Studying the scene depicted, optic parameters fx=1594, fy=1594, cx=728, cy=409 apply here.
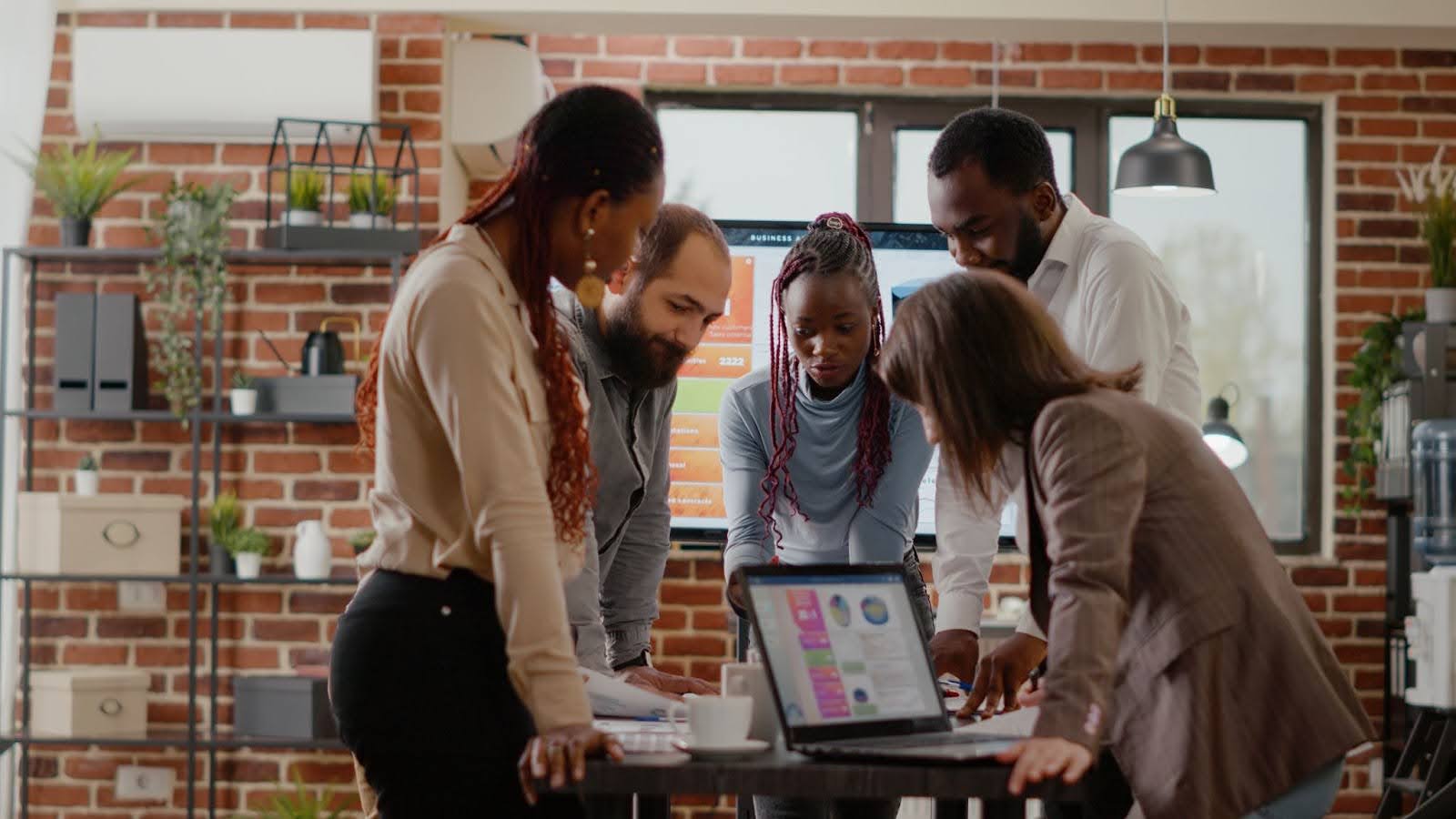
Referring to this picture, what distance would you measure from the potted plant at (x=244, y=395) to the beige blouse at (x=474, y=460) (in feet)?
10.0

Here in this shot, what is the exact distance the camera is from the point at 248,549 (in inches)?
176

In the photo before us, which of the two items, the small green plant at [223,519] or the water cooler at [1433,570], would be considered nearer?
the water cooler at [1433,570]

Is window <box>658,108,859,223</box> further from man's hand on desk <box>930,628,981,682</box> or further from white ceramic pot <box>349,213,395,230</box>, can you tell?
man's hand on desk <box>930,628,981,682</box>

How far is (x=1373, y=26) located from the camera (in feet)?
15.7

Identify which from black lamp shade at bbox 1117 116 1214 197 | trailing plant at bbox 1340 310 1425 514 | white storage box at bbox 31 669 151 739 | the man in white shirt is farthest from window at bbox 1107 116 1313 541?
white storage box at bbox 31 669 151 739

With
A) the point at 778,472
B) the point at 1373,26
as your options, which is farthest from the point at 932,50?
the point at 778,472

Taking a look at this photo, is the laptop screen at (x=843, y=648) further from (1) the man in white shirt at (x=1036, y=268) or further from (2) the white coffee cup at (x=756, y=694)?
(1) the man in white shirt at (x=1036, y=268)

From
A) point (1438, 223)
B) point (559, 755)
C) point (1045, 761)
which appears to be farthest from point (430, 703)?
point (1438, 223)

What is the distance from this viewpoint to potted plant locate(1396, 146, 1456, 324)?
474cm

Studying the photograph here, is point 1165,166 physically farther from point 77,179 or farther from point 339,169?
point 77,179

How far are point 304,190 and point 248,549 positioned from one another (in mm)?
1016

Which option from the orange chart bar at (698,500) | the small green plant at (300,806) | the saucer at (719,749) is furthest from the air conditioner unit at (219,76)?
the saucer at (719,749)

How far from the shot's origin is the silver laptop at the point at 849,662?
5.18 feet

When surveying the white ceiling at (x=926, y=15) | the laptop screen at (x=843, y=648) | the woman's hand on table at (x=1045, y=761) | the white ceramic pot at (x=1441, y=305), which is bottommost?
the woman's hand on table at (x=1045, y=761)
